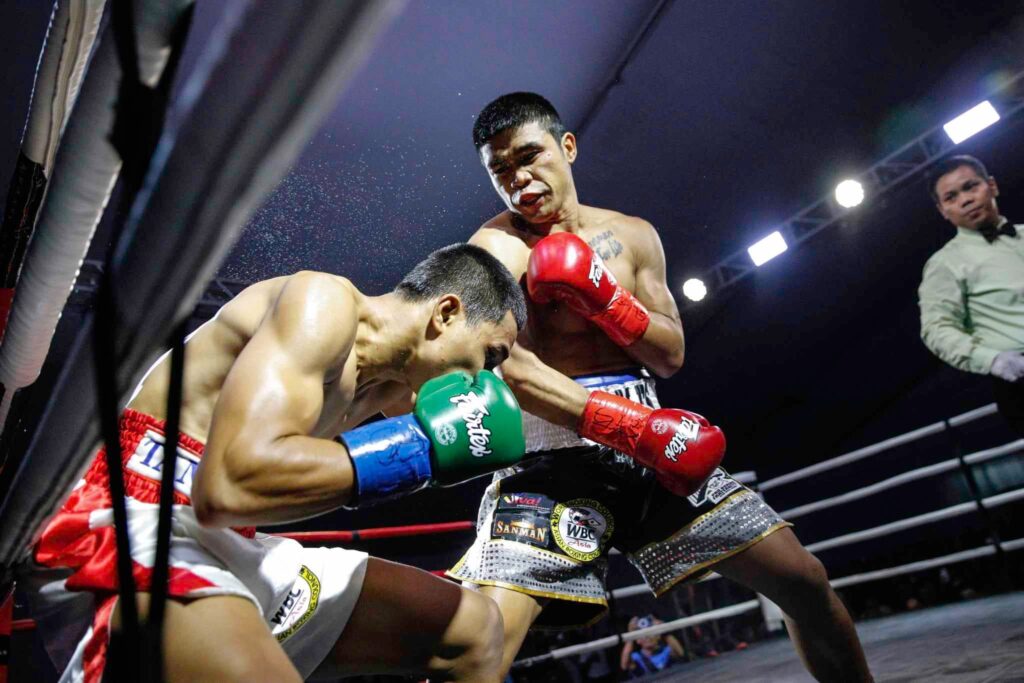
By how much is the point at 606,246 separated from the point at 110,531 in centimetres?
151

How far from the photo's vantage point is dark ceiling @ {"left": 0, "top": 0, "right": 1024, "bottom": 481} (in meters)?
4.27

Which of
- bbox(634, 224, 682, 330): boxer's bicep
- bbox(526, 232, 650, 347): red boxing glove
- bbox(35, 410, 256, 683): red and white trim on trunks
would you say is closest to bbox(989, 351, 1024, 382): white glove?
bbox(634, 224, 682, 330): boxer's bicep

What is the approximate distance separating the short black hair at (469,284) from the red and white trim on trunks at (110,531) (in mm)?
494

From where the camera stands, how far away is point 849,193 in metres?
6.03

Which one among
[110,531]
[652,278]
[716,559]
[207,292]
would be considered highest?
[207,292]

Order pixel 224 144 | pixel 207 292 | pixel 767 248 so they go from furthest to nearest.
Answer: pixel 767 248, pixel 207 292, pixel 224 144

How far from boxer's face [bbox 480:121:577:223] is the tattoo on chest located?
0.15 meters

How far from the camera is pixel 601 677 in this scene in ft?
15.2

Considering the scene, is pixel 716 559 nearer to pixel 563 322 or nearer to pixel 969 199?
pixel 563 322

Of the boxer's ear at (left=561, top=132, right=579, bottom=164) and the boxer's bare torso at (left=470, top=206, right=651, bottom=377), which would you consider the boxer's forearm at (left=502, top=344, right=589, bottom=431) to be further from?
the boxer's ear at (left=561, top=132, right=579, bottom=164)

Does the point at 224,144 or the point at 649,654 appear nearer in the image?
the point at 224,144

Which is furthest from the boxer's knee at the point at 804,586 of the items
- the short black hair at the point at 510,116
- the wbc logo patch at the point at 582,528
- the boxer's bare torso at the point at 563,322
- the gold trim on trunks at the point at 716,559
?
the short black hair at the point at 510,116

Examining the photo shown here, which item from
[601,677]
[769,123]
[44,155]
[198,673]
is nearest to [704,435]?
[198,673]

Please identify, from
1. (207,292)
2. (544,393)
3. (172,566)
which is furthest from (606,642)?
(207,292)
